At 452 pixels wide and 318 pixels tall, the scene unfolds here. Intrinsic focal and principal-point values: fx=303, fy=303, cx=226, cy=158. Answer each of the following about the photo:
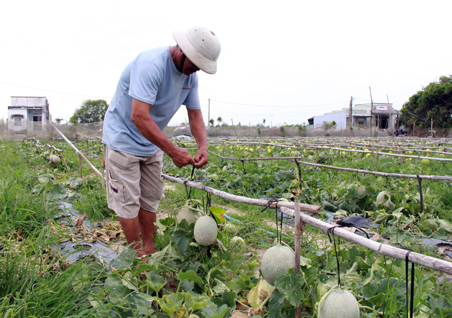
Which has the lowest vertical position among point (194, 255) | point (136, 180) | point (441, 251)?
point (441, 251)

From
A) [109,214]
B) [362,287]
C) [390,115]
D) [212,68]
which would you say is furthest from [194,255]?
[390,115]

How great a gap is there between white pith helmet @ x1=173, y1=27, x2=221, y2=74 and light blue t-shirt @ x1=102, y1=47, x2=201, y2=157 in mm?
226

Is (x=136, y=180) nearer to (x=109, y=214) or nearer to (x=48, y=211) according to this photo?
(x=48, y=211)

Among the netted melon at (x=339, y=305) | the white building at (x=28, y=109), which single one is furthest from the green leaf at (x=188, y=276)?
the white building at (x=28, y=109)

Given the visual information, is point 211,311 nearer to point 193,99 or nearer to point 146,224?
point 146,224

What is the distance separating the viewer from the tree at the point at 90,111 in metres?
51.3

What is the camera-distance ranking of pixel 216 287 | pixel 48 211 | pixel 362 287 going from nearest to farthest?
pixel 362 287, pixel 216 287, pixel 48 211

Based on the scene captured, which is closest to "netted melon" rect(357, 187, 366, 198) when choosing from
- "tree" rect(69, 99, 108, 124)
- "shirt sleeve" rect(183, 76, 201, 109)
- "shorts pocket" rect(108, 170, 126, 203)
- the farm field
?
the farm field

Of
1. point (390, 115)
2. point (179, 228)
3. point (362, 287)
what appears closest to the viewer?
point (362, 287)

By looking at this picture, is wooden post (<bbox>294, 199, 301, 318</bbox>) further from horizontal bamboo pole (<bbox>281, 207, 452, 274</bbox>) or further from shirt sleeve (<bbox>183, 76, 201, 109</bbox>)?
shirt sleeve (<bbox>183, 76, 201, 109</bbox>)

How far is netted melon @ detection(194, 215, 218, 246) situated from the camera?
2016 mm

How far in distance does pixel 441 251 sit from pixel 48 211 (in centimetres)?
385

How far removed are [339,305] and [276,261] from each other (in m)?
0.34

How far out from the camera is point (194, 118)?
2.84 metres
